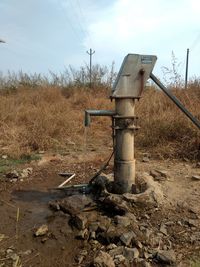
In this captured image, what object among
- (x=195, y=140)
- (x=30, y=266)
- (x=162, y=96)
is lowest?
(x=30, y=266)

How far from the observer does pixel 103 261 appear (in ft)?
7.20

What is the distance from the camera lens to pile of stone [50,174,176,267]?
2.31 metres

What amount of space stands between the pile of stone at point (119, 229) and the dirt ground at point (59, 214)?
0.21 feet

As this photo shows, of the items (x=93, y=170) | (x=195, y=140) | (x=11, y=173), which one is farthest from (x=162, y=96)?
(x=11, y=173)

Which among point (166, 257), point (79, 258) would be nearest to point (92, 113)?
point (79, 258)

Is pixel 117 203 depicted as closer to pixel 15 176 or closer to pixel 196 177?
pixel 196 177

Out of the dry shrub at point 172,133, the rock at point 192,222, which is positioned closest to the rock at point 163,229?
the rock at point 192,222

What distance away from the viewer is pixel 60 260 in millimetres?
2338

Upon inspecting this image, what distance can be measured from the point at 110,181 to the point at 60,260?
1104 millimetres

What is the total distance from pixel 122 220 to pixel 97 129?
3.82 m

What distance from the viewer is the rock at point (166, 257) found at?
2.28 meters

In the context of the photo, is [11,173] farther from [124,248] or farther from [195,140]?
[195,140]

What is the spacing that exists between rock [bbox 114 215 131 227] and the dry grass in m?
1.76

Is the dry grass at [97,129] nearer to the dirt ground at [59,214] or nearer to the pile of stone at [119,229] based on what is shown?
the dirt ground at [59,214]
